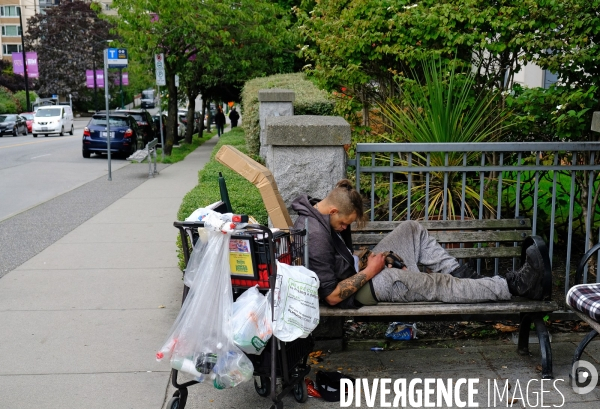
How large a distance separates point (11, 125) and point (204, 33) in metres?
23.8

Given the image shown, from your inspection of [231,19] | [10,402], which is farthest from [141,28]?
[10,402]

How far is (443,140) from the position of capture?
6.24 meters

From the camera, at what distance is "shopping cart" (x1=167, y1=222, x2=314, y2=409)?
13.1 ft

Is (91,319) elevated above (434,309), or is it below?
below

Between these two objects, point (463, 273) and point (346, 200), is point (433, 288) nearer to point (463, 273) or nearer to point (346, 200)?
point (463, 273)

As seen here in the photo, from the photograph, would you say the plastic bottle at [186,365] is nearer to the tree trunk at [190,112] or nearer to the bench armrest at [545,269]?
the bench armrest at [545,269]

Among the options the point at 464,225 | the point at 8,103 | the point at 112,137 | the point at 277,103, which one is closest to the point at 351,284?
the point at 464,225

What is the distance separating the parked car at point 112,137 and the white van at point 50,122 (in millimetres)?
18417

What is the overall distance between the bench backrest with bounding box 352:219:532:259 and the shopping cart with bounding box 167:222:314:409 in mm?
967

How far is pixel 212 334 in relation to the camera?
13.0 ft

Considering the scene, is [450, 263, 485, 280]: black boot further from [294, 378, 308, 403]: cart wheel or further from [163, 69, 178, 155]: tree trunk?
[163, 69, 178, 155]: tree trunk

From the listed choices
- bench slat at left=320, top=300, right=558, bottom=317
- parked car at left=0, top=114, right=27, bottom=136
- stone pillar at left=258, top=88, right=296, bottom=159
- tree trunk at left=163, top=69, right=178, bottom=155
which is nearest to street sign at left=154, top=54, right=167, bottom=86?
tree trunk at left=163, top=69, right=178, bottom=155

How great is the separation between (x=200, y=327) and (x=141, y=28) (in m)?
20.1

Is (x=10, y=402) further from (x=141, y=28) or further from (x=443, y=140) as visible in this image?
(x=141, y=28)
